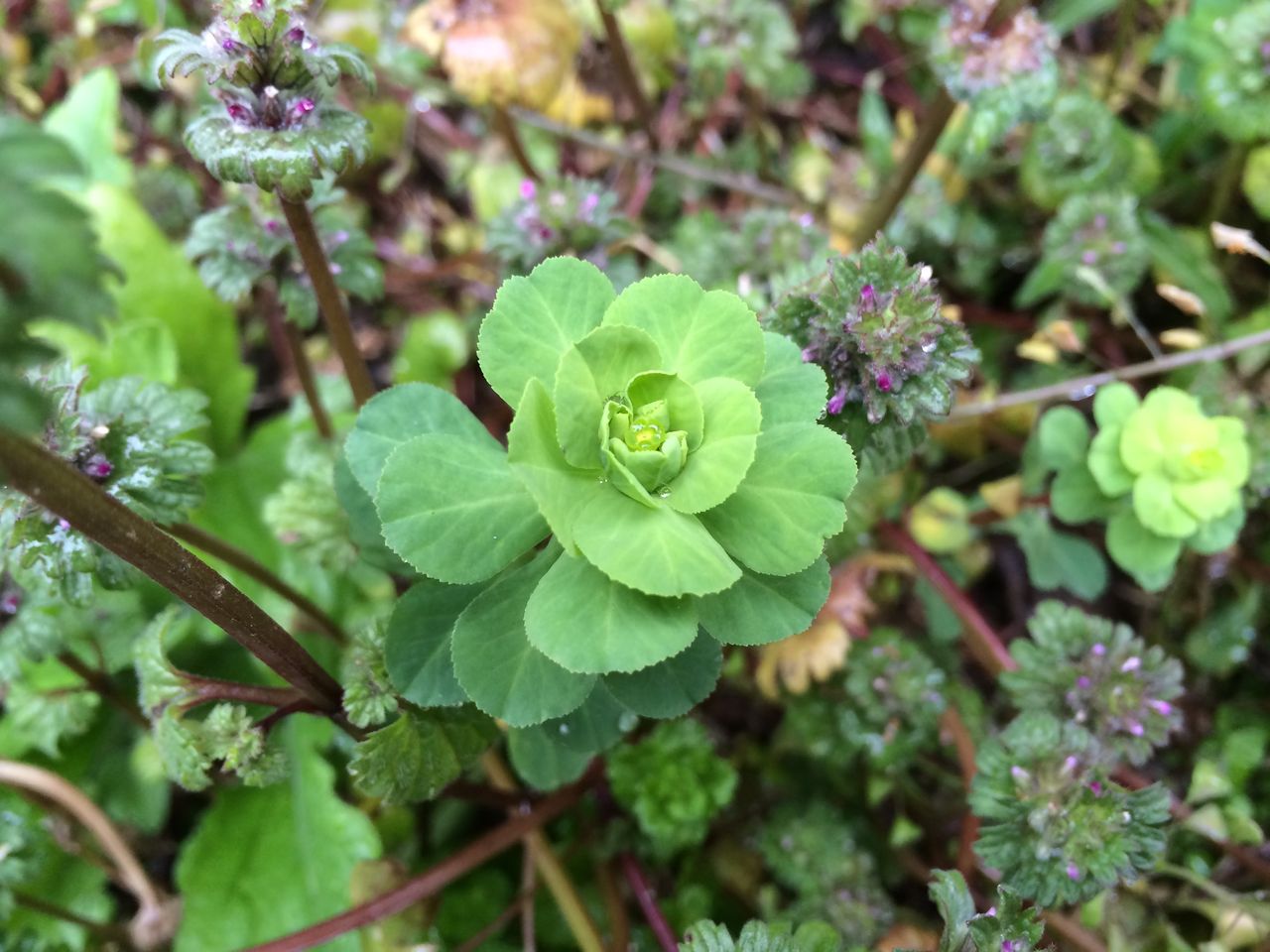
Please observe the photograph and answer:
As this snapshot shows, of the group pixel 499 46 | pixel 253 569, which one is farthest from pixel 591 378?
pixel 499 46

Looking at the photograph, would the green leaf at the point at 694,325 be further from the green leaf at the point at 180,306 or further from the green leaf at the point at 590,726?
the green leaf at the point at 180,306

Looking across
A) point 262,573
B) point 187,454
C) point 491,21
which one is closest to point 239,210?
point 187,454

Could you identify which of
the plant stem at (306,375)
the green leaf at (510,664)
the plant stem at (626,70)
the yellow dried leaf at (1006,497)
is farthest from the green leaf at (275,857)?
the plant stem at (626,70)

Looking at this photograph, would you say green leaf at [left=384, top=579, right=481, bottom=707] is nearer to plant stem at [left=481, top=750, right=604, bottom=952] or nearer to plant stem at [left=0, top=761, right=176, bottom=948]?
plant stem at [left=481, top=750, right=604, bottom=952]

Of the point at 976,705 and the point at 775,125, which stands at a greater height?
the point at 775,125

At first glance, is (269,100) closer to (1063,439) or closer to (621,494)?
(621,494)

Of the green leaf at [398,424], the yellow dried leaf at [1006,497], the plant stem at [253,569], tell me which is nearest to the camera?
the green leaf at [398,424]

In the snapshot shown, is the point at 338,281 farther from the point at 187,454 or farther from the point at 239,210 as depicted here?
the point at 187,454
